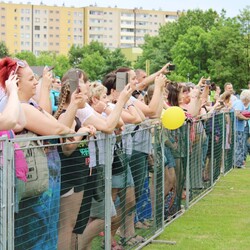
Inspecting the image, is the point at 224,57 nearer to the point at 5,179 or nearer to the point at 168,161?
the point at 168,161

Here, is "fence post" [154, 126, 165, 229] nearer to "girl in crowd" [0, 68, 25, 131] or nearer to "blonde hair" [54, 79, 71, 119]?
"blonde hair" [54, 79, 71, 119]

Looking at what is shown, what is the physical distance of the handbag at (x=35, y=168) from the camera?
5.62 m

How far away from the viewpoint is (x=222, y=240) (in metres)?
9.72

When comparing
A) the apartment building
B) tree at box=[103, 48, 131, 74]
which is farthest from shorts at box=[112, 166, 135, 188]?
the apartment building

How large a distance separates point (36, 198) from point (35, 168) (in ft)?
0.79

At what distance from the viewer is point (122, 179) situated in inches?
316

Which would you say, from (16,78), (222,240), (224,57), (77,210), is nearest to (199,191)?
(222,240)

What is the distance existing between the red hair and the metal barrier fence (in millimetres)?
616

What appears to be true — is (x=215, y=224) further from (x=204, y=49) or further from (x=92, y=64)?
(x=92, y=64)

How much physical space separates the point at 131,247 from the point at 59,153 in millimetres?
2757

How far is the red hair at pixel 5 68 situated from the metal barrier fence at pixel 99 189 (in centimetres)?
62

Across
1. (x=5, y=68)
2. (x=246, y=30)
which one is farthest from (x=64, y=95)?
(x=246, y=30)

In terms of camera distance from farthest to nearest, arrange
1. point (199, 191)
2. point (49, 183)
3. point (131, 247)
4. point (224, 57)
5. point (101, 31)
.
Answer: point (101, 31)
point (224, 57)
point (199, 191)
point (131, 247)
point (49, 183)

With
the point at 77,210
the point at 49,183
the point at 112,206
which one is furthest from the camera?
the point at 112,206
